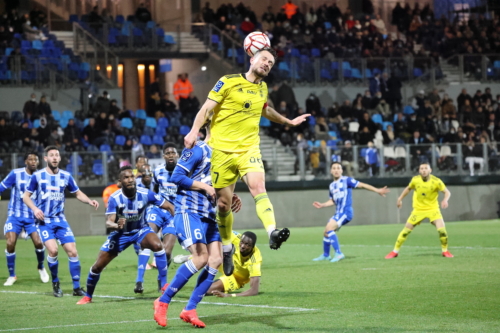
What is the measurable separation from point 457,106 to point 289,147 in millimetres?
10091

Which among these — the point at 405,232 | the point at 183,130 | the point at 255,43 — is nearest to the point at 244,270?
the point at 255,43

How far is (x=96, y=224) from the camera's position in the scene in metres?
26.7

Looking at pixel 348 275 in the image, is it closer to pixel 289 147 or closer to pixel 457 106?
pixel 289 147

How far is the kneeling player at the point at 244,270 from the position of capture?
1076 cm

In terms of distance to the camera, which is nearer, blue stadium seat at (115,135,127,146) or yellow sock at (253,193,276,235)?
yellow sock at (253,193,276,235)

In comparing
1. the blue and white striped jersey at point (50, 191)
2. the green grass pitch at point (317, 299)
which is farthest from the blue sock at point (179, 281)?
the blue and white striped jersey at point (50, 191)

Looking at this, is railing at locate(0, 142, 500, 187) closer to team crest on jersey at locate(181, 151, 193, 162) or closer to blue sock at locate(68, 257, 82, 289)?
blue sock at locate(68, 257, 82, 289)

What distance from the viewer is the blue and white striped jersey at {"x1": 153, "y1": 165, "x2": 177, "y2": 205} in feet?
41.8

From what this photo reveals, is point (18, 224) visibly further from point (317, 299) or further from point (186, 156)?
point (317, 299)

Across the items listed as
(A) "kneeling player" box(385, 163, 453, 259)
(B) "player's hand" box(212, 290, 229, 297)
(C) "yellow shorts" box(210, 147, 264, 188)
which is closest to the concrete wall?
(A) "kneeling player" box(385, 163, 453, 259)

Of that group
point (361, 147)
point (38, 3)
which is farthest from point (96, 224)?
point (38, 3)

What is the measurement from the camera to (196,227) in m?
8.98

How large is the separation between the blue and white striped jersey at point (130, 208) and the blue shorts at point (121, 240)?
0.18 feet

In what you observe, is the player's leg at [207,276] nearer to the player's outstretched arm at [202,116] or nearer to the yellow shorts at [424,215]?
the player's outstretched arm at [202,116]
